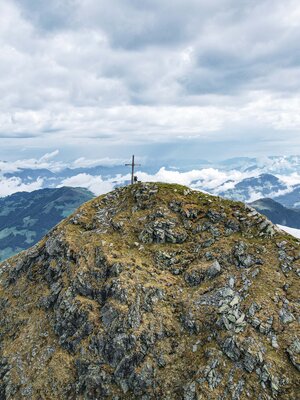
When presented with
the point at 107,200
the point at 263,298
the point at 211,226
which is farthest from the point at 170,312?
the point at 107,200

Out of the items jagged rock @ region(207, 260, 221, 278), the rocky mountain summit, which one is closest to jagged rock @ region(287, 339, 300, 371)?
the rocky mountain summit

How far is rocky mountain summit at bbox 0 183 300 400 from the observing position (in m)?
35.2

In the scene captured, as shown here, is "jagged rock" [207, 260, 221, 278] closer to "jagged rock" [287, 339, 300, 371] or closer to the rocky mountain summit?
the rocky mountain summit

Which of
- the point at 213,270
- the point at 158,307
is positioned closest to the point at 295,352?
the point at 213,270

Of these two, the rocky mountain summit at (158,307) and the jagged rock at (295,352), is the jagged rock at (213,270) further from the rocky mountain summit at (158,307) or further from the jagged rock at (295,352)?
the jagged rock at (295,352)

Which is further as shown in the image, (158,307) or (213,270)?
(213,270)

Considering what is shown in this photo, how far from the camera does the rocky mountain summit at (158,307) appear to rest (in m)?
35.2

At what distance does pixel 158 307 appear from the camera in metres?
42.2

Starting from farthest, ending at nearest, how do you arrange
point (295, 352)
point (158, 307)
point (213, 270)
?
point (213, 270) → point (158, 307) → point (295, 352)

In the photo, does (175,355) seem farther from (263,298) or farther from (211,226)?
(211,226)

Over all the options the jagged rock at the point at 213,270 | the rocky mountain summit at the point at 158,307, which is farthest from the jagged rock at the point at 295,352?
the jagged rock at the point at 213,270

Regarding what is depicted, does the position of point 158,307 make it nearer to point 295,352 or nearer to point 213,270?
point 213,270

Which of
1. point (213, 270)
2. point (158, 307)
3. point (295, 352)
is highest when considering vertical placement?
point (213, 270)

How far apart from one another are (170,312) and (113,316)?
7871mm
